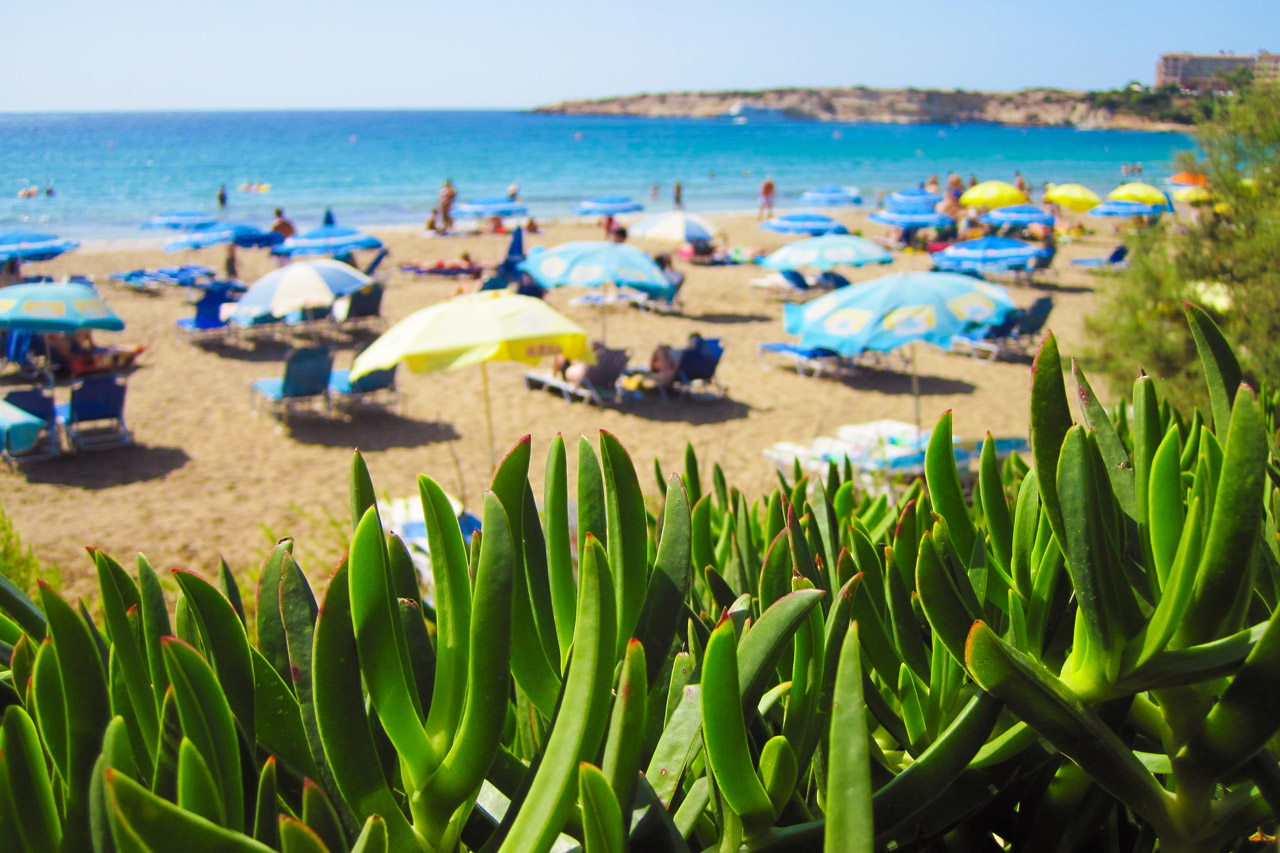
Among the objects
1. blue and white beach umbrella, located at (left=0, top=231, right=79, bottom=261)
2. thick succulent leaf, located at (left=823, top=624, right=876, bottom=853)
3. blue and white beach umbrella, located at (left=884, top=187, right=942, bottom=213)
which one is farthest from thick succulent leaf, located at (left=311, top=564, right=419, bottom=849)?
blue and white beach umbrella, located at (left=884, top=187, right=942, bottom=213)

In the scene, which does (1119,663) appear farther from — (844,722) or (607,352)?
(607,352)

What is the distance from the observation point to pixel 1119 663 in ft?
2.54

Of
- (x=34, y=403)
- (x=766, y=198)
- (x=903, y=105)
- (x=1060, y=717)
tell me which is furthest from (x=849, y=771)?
(x=903, y=105)

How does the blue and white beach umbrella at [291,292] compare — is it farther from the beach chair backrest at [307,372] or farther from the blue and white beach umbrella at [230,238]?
the blue and white beach umbrella at [230,238]

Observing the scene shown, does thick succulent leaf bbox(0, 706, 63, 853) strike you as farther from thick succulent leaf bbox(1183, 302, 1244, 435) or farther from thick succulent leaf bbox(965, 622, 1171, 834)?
thick succulent leaf bbox(1183, 302, 1244, 435)

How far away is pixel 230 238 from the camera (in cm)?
1844

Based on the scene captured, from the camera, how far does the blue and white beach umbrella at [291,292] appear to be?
11.8 metres

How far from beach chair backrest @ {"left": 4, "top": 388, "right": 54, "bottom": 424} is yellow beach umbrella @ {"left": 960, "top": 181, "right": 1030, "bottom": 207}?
19.3 m

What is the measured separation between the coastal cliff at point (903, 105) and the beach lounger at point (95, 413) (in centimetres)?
14053

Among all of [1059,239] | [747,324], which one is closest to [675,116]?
[1059,239]

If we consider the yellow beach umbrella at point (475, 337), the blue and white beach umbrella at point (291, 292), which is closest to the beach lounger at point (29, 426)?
the blue and white beach umbrella at point (291, 292)

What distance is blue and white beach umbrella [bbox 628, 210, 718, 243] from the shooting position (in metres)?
16.5

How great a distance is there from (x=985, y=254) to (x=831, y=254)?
3.99 metres

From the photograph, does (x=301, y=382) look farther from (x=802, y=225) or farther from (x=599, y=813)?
(x=802, y=225)
